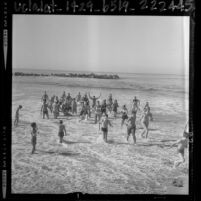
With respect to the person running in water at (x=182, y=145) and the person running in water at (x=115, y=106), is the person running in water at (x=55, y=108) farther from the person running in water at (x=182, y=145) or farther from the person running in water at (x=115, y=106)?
the person running in water at (x=182, y=145)

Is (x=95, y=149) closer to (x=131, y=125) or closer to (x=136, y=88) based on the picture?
(x=131, y=125)

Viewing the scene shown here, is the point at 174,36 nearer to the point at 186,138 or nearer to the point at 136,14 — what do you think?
the point at 136,14

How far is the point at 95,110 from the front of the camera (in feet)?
4.54

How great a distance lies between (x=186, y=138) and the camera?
1.37 metres

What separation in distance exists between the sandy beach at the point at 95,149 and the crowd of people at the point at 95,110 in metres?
0.02

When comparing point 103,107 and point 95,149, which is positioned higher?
point 103,107

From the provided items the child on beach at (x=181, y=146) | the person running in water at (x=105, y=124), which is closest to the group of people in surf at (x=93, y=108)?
the person running in water at (x=105, y=124)

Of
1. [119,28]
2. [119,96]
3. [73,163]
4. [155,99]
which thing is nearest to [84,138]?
[73,163]

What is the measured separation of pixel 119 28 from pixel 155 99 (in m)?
0.33

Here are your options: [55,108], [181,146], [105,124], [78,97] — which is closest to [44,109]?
[55,108]

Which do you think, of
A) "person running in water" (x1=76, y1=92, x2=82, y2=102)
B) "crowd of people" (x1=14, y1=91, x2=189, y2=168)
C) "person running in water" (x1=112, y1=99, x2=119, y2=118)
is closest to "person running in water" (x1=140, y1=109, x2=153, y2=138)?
"crowd of people" (x1=14, y1=91, x2=189, y2=168)

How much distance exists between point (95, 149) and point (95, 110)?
0.16m

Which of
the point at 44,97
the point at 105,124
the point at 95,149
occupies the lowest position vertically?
the point at 95,149

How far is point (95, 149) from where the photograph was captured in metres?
1.37
